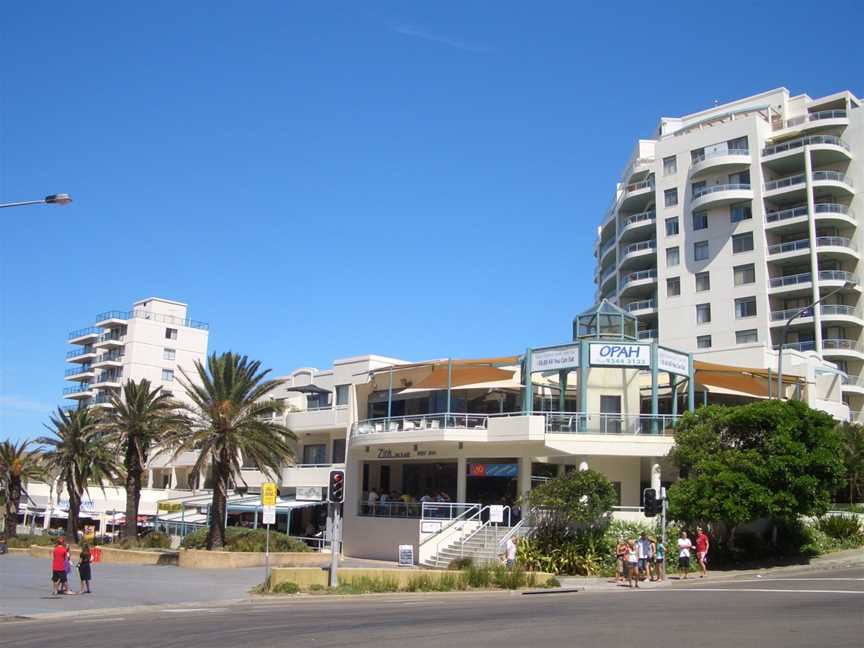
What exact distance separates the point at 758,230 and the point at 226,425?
4891 cm

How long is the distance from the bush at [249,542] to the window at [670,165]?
50642mm

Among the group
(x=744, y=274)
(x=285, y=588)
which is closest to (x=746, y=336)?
(x=744, y=274)

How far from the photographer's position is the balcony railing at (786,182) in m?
69.3

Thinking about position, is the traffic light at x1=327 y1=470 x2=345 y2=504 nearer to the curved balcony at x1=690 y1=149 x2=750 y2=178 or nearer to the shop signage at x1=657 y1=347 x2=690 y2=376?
the shop signage at x1=657 y1=347 x2=690 y2=376

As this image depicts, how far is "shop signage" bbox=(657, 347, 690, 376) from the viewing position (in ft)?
127

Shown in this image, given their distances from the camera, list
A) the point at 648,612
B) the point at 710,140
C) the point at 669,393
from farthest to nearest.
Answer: the point at 710,140 < the point at 669,393 < the point at 648,612

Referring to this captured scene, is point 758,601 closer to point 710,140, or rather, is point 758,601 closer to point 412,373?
point 412,373

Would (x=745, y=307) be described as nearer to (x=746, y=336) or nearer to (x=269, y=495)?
(x=746, y=336)

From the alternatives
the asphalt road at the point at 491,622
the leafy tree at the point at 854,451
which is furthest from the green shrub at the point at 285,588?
the leafy tree at the point at 854,451

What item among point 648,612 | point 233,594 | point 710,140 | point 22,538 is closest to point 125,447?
point 22,538

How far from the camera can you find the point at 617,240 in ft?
272

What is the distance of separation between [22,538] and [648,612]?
41.7m

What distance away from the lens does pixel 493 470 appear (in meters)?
39.6

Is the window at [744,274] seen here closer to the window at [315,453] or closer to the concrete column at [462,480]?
the window at [315,453]
